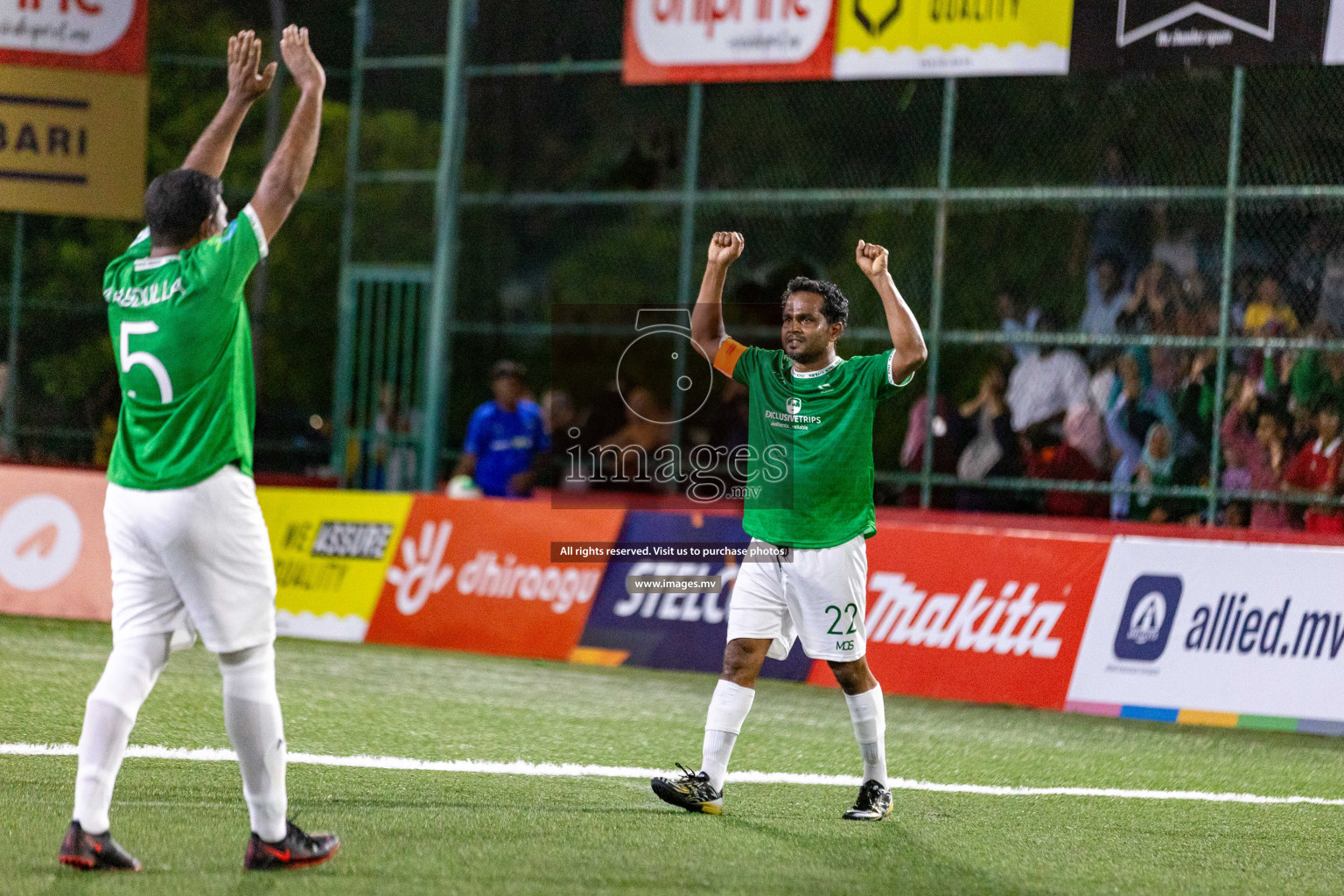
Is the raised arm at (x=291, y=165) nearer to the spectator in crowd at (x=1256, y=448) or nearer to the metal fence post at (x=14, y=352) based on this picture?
the spectator in crowd at (x=1256, y=448)

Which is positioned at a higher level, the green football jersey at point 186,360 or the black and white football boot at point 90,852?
the green football jersey at point 186,360

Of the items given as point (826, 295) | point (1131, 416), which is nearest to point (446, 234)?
point (1131, 416)

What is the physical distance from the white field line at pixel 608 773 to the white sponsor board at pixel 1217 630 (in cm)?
232

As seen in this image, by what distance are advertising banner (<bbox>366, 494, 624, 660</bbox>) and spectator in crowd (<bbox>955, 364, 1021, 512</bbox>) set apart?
3.62 m

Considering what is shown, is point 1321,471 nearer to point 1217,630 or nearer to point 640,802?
point 1217,630

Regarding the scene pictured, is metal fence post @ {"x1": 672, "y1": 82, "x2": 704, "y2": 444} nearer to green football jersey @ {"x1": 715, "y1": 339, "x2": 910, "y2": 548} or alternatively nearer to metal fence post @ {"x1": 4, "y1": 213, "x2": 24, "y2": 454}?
metal fence post @ {"x1": 4, "y1": 213, "x2": 24, "y2": 454}

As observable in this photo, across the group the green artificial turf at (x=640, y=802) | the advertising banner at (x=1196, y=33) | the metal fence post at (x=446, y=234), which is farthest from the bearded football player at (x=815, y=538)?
the metal fence post at (x=446, y=234)

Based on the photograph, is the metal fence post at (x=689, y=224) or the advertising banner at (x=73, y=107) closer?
the metal fence post at (x=689, y=224)

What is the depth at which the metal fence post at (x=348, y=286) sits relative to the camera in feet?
62.2

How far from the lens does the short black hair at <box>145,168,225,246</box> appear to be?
17.5ft

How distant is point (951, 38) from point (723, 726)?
346 inches

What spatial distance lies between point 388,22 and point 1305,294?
10.7 meters

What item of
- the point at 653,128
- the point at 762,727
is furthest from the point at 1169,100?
the point at 762,727

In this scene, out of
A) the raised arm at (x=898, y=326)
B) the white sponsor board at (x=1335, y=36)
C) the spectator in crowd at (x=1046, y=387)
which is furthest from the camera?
the spectator in crowd at (x=1046, y=387)
